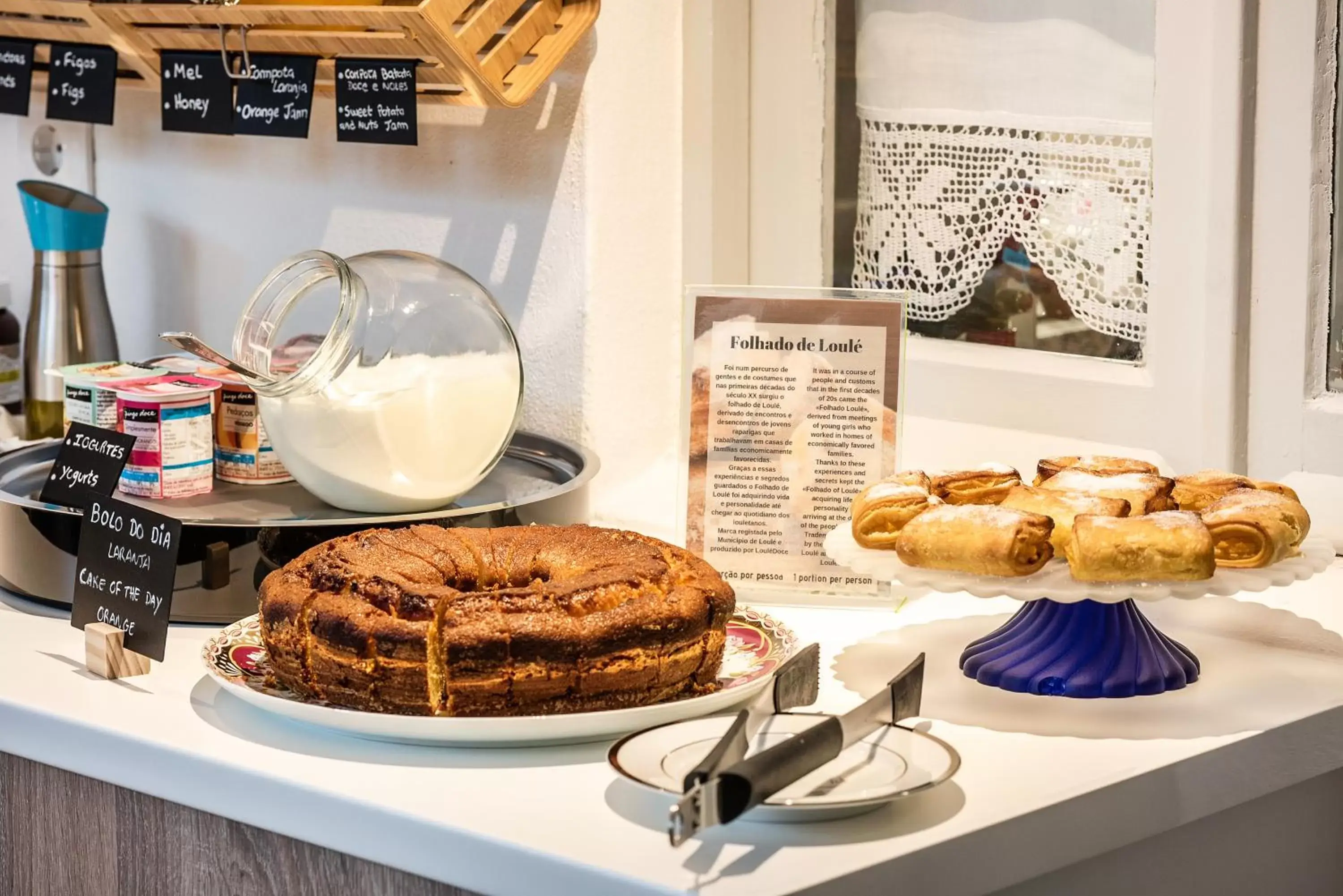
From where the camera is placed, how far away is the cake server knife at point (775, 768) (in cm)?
74

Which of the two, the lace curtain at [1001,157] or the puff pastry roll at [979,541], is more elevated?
the lace curtain at [1001,157]

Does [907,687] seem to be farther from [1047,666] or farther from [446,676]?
[446,676]

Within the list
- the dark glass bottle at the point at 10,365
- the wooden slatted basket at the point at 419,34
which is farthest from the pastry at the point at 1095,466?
the dark glass bottle at the point at 10,365

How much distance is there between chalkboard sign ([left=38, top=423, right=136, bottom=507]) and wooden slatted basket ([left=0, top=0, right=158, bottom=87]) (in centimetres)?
53

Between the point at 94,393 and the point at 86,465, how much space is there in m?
0.14

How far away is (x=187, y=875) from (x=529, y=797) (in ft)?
0.86

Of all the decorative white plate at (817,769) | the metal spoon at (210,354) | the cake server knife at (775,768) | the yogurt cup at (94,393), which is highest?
the metal spoon at (210,354)

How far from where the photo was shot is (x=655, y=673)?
95cm

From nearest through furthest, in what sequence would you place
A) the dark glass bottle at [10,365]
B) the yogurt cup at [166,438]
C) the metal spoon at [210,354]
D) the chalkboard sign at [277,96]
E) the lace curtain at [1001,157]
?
the metal spoon at [210,354], the yogurt cup at [166,438], the lace curtain at [1001,157], the chalkboard sign at [277,96], the dark glass bottle at [10,365]

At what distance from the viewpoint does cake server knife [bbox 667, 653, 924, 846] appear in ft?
2.43

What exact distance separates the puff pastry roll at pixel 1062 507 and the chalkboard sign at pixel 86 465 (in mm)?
645

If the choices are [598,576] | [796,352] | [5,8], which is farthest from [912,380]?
[5,8]

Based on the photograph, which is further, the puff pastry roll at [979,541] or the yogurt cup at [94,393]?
the yogurt cup at [94,393]

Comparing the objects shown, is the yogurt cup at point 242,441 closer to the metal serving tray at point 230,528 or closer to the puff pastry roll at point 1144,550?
the metal serving tray at point 230,528
